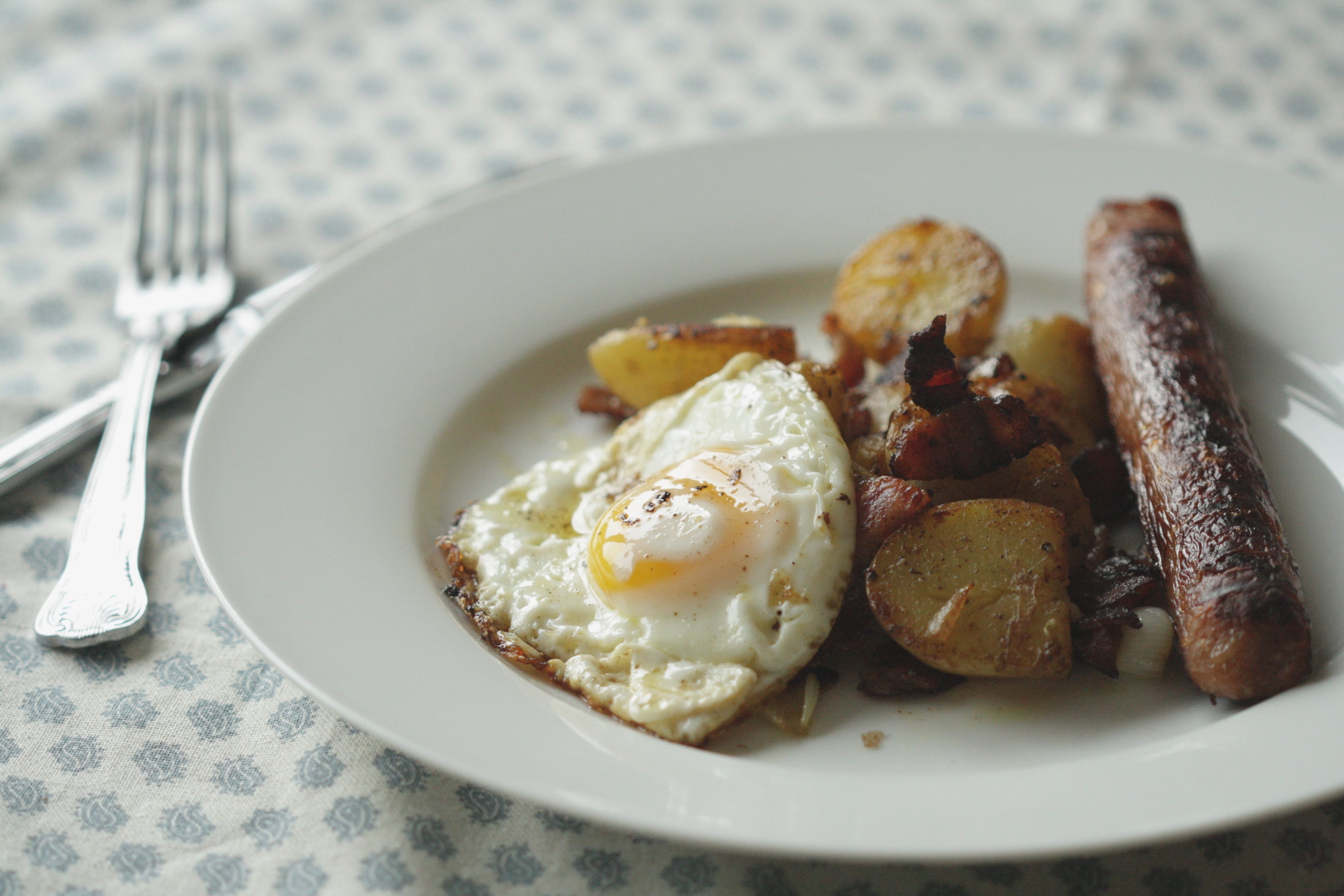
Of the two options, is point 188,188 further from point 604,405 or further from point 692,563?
point 692,563

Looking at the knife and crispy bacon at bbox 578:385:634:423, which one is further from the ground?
crispy bacon at bbox 578:385:634:423

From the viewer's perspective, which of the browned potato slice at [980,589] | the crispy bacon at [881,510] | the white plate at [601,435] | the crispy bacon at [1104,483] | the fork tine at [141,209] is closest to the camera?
the white plate at [601,435]

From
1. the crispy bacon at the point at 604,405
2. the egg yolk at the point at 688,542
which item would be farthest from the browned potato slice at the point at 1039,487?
the crispy bacon at the point at 604,405

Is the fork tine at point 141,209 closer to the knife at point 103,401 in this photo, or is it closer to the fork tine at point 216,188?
the fork tine at point 216,188

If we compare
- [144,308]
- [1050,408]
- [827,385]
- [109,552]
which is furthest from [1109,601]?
[144,308]

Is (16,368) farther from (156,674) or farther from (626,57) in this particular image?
(626,57)

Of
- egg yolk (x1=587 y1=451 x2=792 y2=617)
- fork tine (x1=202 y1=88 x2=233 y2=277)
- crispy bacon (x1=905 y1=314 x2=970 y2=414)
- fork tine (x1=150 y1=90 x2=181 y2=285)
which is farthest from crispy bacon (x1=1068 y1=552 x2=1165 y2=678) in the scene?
fork tine (x1=150 y1=90 x2=181 y2=285)

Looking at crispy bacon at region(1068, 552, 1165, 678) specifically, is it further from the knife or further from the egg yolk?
the knife

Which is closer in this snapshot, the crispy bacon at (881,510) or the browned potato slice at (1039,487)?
the crispy bacon at (881,510)
